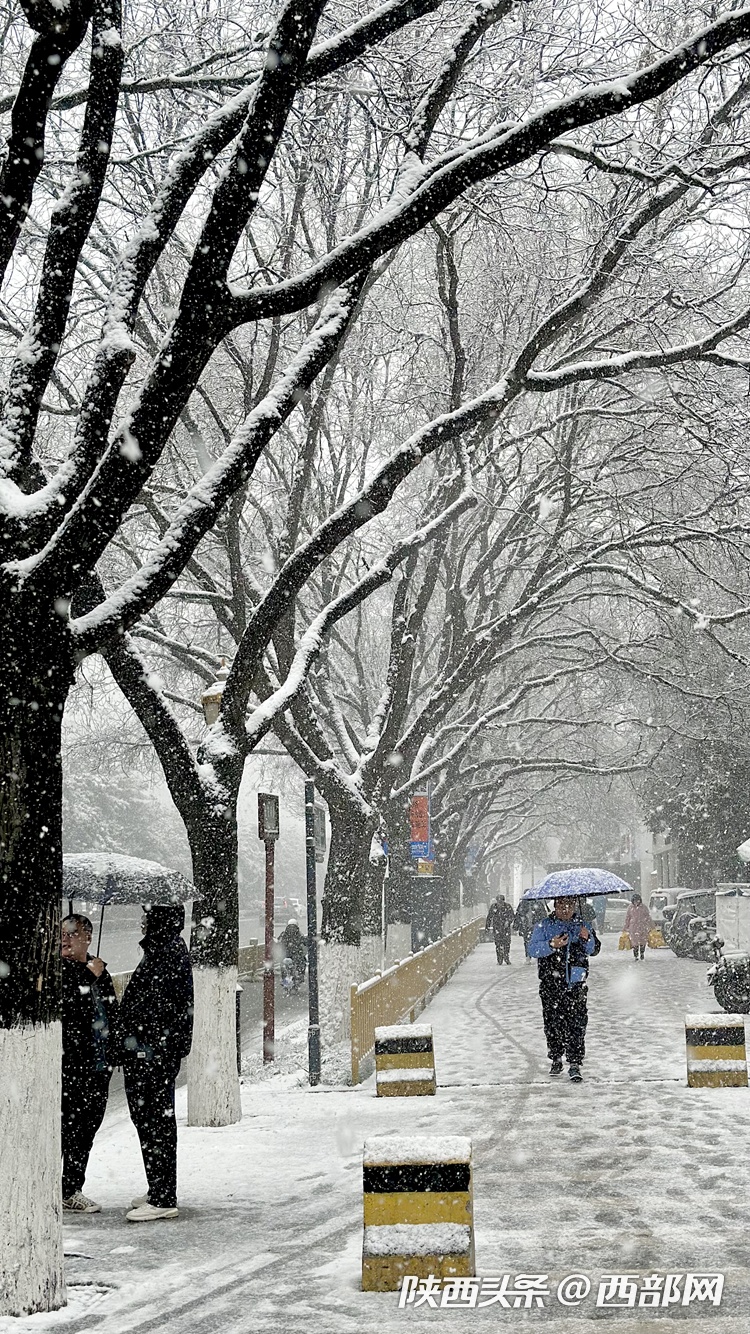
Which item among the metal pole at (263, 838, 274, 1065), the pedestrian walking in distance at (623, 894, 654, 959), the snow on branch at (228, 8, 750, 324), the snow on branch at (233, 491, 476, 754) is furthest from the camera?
the pedestrian walking in distance at (623, 894, 654, 959)

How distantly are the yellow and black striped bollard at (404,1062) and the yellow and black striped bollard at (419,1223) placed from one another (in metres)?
6.79

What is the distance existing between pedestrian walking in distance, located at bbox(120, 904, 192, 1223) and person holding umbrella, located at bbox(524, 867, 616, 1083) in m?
5.61

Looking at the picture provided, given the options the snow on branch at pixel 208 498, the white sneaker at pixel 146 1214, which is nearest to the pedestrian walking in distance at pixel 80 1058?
the white sneaker at pixel 146 1214

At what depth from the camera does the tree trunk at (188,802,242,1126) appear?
491 inches

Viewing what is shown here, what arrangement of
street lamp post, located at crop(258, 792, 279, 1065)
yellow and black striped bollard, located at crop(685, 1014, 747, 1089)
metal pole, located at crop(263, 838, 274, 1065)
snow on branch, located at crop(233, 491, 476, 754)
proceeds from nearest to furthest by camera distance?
snow on branch, located at crop(233, 491, 476, 754) → yellow and black striped bollard, located at crop(685, 1014, 747, 1089) → street lamp post, located at crop(258, 792, 279, 1065) → metal pole, located at crop(263, 838, 274, 1065)

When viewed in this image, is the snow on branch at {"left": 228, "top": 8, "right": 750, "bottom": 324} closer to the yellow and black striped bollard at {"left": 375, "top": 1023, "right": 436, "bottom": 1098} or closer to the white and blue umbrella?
the white and blue umbrella

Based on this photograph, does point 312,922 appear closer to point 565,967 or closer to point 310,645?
point 565,967

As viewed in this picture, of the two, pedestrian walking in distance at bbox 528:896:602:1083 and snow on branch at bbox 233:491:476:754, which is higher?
snow on branch at bbox 233:491:476:754

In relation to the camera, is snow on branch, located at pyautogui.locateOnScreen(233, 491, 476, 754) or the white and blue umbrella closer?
the white and blue umbrella

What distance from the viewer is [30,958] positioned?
22.9 ft

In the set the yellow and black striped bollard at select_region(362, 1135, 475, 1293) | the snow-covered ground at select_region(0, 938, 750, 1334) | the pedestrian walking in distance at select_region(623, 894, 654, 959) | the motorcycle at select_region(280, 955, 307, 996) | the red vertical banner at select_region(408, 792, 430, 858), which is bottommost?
the snow-covered ground at select_region(0, 938, 750, 1334)

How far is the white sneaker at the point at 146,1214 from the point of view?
8680 mm

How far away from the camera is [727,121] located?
11867mm

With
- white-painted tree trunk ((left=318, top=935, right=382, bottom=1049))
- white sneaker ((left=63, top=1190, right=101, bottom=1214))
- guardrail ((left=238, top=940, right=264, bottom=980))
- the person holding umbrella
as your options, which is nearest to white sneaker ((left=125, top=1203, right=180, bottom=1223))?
white sneaker ((left=63, top=1190, right=101, bottom=1214))
